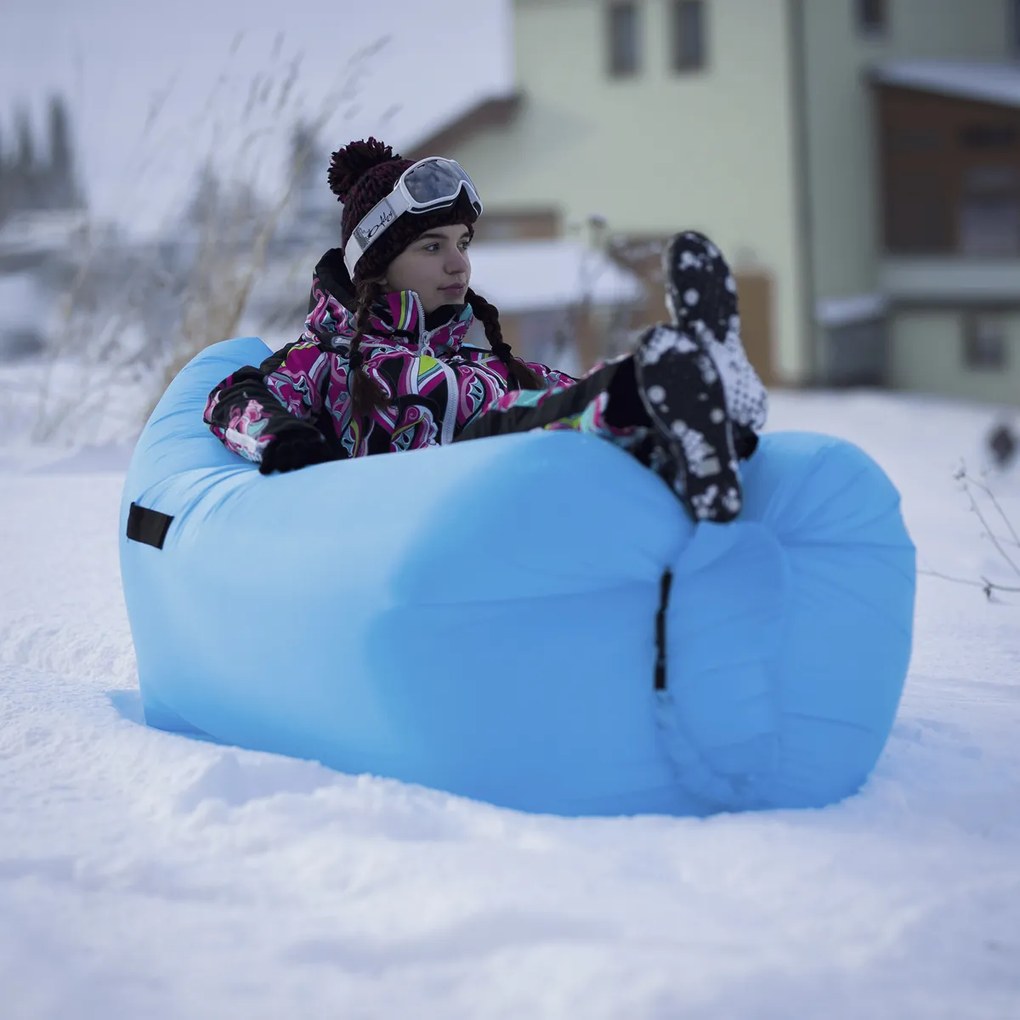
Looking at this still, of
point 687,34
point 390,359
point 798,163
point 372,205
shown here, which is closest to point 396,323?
point 390,359

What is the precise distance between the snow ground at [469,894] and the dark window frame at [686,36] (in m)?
13.0

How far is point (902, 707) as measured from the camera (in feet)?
8.71

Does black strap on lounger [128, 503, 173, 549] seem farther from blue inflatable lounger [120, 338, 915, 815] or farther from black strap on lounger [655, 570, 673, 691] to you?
black strap on lounger [655, 570, 673, 691]

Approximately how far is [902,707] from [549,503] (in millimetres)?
976

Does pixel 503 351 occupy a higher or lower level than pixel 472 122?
lower

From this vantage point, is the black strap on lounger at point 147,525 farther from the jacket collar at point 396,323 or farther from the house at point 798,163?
the house at point 798,163

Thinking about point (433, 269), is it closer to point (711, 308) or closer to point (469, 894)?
point (711, 308)

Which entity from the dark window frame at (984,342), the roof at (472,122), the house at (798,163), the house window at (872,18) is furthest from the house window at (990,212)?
the roof at (472,122)

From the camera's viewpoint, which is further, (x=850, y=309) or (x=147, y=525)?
(x=850, y=309)

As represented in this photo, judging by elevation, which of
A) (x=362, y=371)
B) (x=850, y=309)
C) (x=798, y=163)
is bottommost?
(x=850, y=309)

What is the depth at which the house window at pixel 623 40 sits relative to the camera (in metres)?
14.9

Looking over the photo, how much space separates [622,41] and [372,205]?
12955 millimetres

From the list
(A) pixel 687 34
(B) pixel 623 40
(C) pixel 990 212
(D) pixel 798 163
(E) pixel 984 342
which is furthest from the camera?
(B) pixel 623 40

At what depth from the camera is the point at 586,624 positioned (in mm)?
1962
